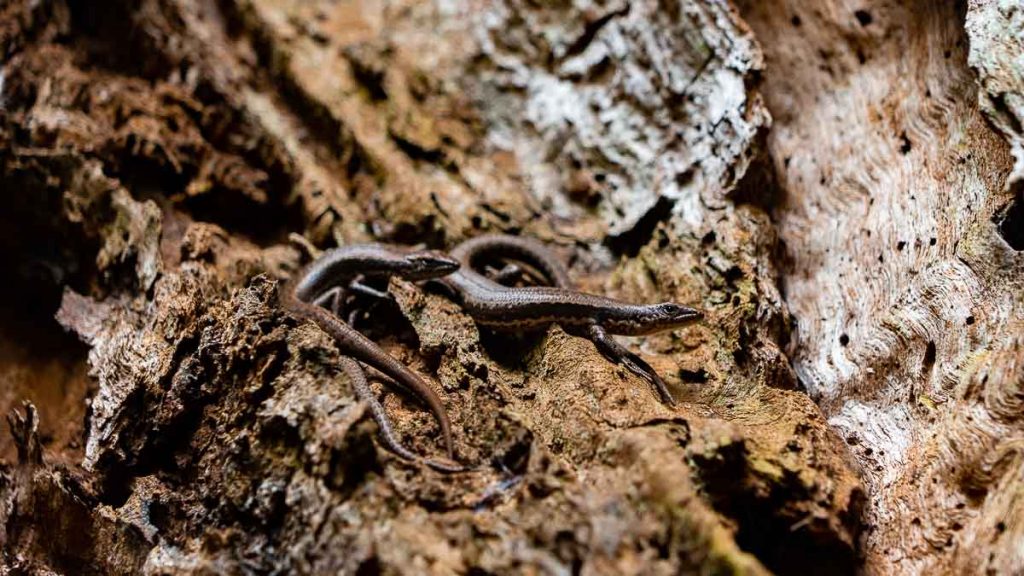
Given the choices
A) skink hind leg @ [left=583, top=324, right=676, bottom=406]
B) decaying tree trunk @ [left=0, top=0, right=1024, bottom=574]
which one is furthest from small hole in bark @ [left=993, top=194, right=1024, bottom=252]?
skink hind leg @ [left=583, top=324, right=676, bottom=406]

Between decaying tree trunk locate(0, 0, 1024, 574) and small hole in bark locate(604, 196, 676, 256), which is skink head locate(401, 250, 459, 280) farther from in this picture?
small hole in bark locate(604, 196, 676, 256)

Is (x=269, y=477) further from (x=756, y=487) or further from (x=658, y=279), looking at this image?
(x=658, y=279)

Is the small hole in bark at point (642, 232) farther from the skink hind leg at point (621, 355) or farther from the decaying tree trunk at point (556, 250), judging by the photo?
the skink hind leg at point (621, 355)

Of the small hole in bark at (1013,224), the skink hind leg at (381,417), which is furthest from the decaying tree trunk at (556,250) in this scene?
the skink hind leg at (381,417)

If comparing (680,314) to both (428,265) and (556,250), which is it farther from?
(428,265)

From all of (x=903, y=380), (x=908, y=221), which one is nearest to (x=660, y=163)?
(x=908, y=221)

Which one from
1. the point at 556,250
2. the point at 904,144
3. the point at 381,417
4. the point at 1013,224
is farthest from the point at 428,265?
the point at 1013,224
